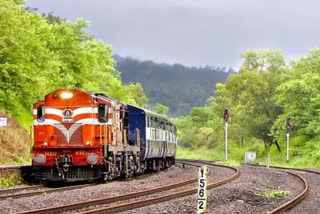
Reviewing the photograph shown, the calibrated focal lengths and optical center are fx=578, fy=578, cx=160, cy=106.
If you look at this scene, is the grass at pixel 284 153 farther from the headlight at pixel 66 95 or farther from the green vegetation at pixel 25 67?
the headlight at pixel 66 95

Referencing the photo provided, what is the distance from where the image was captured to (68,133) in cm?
2133

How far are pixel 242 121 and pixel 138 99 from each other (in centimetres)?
6996

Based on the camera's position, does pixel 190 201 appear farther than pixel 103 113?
No

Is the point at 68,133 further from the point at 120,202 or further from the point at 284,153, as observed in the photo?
the point at 284,153

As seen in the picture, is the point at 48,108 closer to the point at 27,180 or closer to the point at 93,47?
the point at 27,180

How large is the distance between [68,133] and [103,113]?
149 cm

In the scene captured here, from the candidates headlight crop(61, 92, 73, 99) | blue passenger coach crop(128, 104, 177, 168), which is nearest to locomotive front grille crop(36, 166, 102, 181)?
headlight crop(61, 92, 73, 99)

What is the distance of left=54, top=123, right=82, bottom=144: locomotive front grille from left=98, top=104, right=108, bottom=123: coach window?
2.71 ft

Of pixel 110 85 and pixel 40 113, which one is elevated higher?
pixel 110 85

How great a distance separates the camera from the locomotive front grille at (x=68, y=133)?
21281mm

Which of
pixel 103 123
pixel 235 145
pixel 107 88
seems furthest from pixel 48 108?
pixel 235 145

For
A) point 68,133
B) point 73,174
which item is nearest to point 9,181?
point 73,174

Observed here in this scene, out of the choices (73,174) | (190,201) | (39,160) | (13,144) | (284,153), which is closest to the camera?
(190,201)

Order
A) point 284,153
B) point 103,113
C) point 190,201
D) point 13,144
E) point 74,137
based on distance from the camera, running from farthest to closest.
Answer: point 284,153, point 13,144, point 103,113, point 74,137, point 190,201
